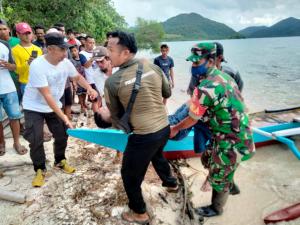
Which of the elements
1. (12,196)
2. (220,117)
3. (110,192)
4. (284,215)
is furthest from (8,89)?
(284,215)

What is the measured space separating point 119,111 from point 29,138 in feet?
4.88

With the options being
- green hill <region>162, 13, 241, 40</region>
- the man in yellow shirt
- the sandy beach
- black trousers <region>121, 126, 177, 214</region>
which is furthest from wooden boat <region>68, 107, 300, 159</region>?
green hill <region>162, 13, 241, 40</region>

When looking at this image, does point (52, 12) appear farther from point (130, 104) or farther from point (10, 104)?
point (130, 104)

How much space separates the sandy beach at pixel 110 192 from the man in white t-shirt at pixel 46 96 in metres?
0.34

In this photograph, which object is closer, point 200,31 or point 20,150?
point 20,150

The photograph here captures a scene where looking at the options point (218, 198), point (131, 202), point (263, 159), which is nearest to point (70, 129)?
point (131, 202)

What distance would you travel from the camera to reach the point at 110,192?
3.26 m

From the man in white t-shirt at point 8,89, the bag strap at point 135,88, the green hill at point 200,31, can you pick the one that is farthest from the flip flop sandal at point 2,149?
the green hill at point 200,31

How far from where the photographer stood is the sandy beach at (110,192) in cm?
291

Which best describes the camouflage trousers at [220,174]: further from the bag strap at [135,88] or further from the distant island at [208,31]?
the distant island at [208,31]

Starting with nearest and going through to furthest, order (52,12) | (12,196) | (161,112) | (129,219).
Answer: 1. (161,112)
2. (129,219)
3. (12,196)
4. (52,12)

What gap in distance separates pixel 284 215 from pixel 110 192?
6.51ft

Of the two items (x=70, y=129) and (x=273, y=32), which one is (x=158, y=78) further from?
(x=273, y=32)

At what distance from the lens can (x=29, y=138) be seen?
3.19m
